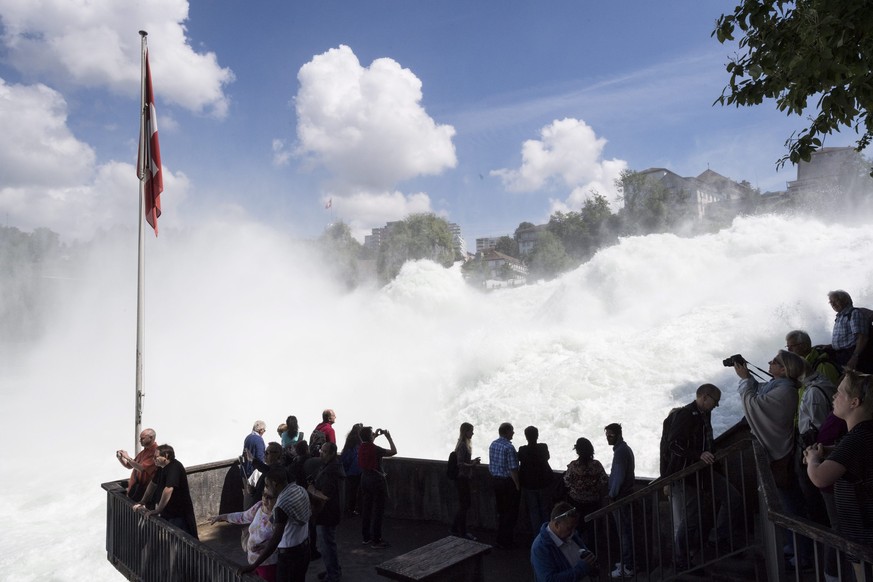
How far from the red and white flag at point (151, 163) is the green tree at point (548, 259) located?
75050 millimetres

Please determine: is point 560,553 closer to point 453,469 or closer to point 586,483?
point 586,483

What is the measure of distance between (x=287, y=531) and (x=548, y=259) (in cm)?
8273

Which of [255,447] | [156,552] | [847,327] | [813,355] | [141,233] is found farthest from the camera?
[141,233]

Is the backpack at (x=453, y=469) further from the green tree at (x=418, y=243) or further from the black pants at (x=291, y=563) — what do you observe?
the green tree at (x=418, y=243)

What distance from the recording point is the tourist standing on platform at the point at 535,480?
6996 millimetres

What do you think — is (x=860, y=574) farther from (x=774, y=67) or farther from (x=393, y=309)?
(x=393, y=309)

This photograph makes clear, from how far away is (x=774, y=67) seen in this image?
630 cm

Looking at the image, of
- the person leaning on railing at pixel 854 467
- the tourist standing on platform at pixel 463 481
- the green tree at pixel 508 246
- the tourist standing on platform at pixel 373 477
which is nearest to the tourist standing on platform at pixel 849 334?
the person leaning on railing at pixel 854 467

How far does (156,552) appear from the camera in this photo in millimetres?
6148

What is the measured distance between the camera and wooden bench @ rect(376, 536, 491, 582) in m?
4.70

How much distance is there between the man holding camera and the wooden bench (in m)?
1.06

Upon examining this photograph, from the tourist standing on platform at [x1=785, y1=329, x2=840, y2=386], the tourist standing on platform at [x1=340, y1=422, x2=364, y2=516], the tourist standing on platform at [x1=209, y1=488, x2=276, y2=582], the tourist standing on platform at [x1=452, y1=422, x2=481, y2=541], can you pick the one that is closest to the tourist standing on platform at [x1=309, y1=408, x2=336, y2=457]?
the tourist standing on platform at [x1=340, y1=422, x2=364, y2=516]

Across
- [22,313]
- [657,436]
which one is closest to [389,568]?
[657,436]

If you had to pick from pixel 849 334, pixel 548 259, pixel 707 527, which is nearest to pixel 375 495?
pixel 707 527
